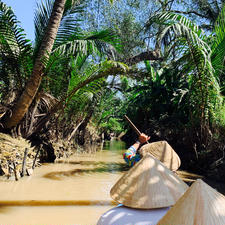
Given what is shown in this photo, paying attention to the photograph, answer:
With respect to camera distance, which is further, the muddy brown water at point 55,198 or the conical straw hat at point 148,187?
the muddy brown water at point 55,198

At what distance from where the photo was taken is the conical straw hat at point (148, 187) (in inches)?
48.8

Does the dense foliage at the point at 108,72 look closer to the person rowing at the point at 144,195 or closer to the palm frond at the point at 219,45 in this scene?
the palm frond at the point at 219,45

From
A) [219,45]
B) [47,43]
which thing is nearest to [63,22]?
[47,43]

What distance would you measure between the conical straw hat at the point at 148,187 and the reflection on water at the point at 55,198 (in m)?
2.13

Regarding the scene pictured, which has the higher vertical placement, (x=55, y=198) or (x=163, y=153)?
(x=163, y=153)

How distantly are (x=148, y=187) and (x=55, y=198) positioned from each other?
322 centimetres

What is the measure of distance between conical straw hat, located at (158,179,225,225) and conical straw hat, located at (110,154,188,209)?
0.84ft

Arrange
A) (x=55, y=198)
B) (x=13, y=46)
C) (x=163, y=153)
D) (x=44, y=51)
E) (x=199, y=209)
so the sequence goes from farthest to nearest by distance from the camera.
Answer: (x=13, y=46), (x=44, y=51), (x=55, y=198), (x=163, y=153), (x=199, y=209)

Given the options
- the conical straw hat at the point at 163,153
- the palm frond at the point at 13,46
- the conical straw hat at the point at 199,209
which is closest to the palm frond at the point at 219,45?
the conical straw hat at the point at 163,153

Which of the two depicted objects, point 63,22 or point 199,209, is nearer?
point 199,209

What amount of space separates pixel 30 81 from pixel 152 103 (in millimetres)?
5686

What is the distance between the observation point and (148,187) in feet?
4.21

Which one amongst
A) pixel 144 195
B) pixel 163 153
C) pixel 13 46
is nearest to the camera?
pixel 144 195

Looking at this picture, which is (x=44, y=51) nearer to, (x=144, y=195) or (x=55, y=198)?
(x=55, y=198)
